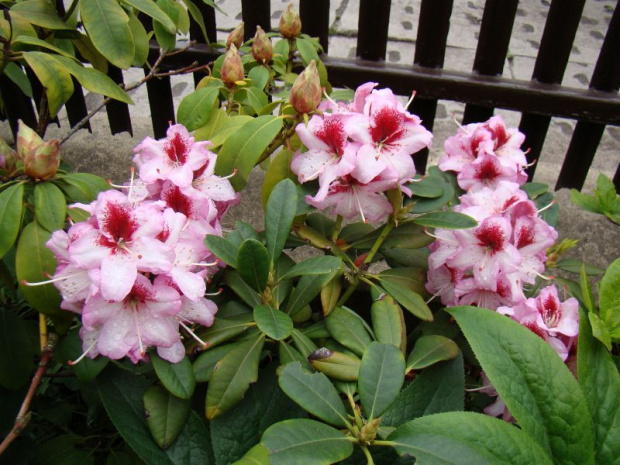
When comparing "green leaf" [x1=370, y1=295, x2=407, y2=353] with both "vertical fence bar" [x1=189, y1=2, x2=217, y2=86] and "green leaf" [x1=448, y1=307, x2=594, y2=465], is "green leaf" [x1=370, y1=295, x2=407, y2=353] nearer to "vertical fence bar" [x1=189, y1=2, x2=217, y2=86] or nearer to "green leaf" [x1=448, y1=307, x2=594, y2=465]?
"green leaf" [x1=448, y1=307, x2=594, y2=465]

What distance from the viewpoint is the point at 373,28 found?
2.00 m

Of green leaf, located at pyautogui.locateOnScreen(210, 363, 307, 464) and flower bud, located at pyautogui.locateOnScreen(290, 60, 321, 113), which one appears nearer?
green leaf, located at pyautogui.locateOnScreen(210, 363, 307, 464)

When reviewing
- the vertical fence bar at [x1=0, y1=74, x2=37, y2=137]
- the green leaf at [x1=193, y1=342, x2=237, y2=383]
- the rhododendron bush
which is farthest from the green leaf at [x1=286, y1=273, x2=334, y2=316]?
the vertical fence bar at [x1=0, y1=74, x2=37, y2=137]

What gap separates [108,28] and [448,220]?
2.31ft

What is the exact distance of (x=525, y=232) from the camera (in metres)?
0.90

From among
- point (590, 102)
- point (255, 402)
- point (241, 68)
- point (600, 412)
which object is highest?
point (241, 68)

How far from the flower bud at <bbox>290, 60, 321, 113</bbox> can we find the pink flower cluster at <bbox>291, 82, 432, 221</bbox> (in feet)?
0.12

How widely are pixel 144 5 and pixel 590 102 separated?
149 cm

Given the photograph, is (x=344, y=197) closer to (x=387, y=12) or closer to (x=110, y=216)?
(x=110, y=216)

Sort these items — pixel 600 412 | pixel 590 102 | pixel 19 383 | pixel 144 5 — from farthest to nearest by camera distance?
1. pixel 590 102
2. pixel 144 5
3. pixel 19 383
4. pixel 600 412

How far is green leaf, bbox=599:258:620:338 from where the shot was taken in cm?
74

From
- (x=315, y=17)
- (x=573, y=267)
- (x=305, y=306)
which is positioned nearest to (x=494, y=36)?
(x=315, y=17)

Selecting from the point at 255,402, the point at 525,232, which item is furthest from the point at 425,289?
the point at 255,402

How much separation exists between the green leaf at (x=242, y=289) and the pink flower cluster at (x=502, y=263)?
11.5 inches
